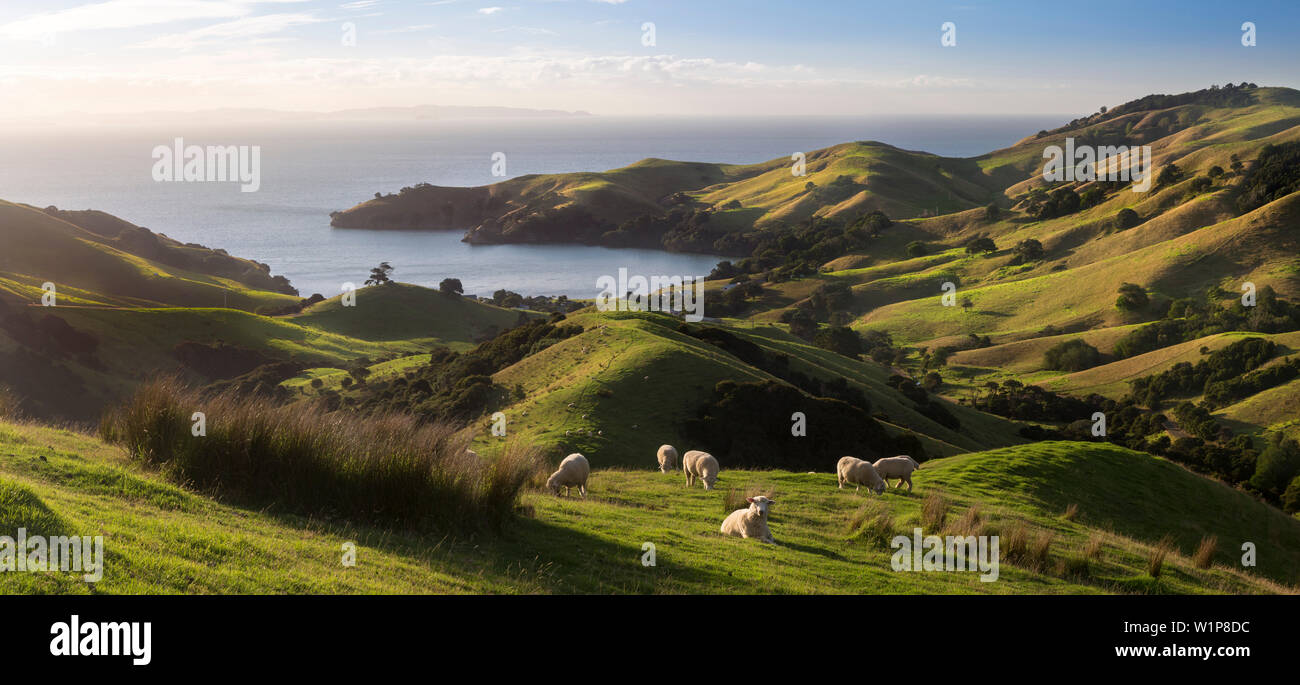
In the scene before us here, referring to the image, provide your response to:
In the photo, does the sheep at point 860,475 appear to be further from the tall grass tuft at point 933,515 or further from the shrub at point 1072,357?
the shrub at point 1072,357

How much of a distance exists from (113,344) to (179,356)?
455 centimetres

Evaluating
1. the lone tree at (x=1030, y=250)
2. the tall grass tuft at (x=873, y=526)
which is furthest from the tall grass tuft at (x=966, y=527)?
the lone tree at (x=1030, y=250)

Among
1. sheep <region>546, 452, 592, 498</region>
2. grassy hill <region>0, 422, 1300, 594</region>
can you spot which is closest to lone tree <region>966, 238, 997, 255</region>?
grassy hill <region>0, 422, 1300, 594</region>

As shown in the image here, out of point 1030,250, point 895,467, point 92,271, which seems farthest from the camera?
point 1030,250

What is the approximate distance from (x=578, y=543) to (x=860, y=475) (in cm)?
1024

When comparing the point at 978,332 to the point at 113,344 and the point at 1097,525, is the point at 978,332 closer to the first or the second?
the point at 1097,525

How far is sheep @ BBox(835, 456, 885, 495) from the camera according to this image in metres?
19.1

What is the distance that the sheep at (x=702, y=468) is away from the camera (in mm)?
19031

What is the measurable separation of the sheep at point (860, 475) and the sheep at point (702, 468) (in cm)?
306

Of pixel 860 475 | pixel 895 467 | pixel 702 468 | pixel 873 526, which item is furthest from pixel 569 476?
pixel 895 467

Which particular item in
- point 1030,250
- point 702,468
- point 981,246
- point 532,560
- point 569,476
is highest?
point 981,246

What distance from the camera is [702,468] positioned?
63.0ft

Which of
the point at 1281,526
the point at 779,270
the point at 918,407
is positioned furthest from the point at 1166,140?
the point at 1281,526

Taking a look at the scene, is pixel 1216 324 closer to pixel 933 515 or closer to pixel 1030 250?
pixel 1030 250
